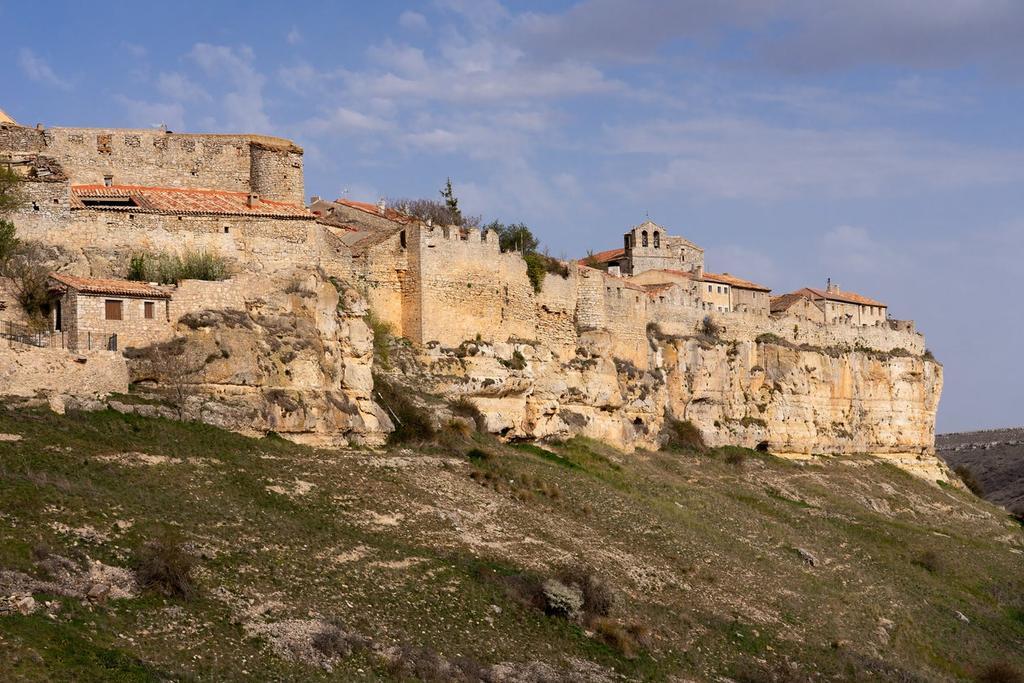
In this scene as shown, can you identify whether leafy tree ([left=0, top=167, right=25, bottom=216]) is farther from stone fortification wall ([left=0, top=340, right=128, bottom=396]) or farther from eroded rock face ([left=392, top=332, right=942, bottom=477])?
eroded rock face ([left=392, top=332, right=942, bottom=477])

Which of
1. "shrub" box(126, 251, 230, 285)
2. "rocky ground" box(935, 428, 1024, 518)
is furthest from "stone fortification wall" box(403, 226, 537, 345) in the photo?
"rocky ground" box(935, 428, 1024, 518)

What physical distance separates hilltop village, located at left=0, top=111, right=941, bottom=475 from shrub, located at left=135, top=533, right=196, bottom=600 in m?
6.96

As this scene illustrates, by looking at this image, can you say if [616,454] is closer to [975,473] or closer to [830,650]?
[830,650]

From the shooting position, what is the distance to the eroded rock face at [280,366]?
3391 centimetres

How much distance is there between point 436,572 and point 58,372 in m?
9.11

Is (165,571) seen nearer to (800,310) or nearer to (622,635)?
(622,635)

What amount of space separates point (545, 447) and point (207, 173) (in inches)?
548

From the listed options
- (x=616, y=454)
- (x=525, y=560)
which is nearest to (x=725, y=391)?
(x=616, y=454)

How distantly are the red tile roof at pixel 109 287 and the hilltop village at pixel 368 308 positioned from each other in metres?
0.07

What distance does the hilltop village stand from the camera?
1389 inches

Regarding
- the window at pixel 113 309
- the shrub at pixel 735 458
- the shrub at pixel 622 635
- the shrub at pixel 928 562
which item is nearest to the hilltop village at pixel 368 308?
the window at pixel 113 309

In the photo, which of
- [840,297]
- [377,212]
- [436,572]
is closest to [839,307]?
[840,297]

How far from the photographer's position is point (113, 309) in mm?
33562

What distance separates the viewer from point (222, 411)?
112 ft
